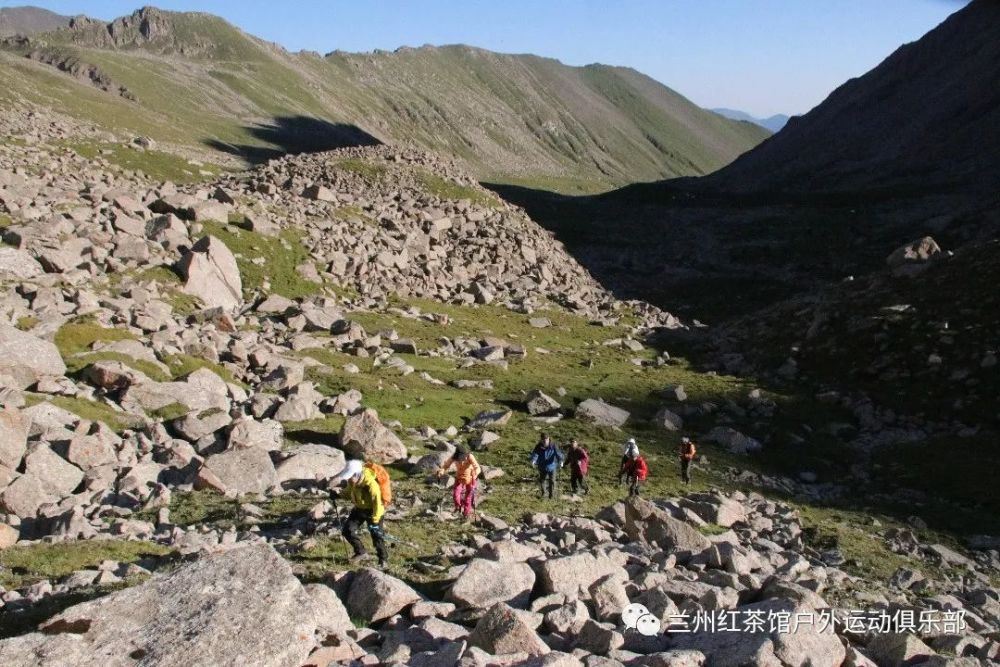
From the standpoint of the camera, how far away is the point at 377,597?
13.3 metres

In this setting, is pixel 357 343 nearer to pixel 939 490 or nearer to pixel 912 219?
pixel 939 490

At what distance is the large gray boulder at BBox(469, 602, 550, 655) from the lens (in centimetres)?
1141

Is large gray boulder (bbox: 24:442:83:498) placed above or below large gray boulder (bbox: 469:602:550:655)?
below

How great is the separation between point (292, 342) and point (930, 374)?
1248 inches

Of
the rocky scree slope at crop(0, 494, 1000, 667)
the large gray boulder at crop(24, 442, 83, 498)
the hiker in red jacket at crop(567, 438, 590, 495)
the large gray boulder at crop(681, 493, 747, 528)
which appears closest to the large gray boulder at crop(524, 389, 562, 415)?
the hiker in red jacket at crop(567, 438, 590, 495)

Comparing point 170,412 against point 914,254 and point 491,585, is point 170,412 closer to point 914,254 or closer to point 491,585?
point 491,585

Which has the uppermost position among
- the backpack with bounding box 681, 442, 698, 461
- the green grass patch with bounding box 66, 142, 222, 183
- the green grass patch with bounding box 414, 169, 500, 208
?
the green grass patch with bounding box 414, 169, 500, 208

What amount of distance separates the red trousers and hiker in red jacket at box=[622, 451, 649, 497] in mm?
7278

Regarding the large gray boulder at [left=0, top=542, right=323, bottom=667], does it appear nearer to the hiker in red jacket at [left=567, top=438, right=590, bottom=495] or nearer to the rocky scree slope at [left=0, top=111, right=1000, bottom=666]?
the rocky scree slope at [left=0, top=111, right=1000, bottom=666]

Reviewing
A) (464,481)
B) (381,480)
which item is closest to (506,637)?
(381,480)

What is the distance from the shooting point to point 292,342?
1529 inches

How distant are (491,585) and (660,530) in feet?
22.1

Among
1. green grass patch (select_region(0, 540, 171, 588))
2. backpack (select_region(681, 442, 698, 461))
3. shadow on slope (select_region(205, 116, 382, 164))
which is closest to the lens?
green grass patch (select_region(0, 540, 171, 588))

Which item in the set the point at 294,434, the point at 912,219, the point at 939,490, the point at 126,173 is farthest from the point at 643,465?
the point at 912,219
